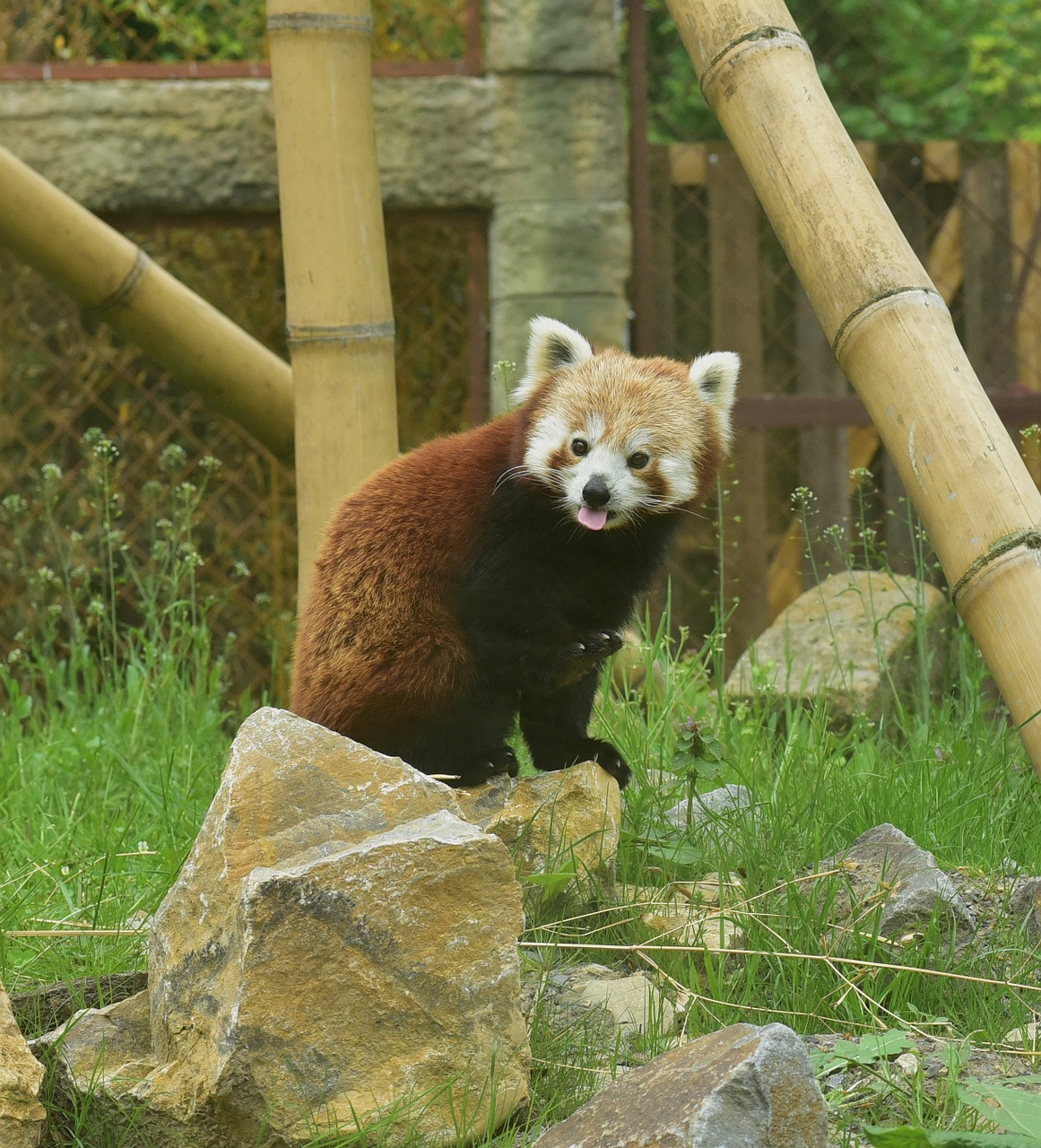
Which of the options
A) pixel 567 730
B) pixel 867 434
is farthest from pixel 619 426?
pixel 867 434

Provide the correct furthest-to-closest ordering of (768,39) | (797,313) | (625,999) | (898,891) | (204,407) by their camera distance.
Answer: (797,313)
(204,407)
(768,39)
(898,891)
(625,999)

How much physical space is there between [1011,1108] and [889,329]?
147cm

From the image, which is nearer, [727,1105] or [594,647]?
[727,1105]

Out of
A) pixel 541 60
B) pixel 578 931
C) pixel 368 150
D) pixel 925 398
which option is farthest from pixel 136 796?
pixel 541 60

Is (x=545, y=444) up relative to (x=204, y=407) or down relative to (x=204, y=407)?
down

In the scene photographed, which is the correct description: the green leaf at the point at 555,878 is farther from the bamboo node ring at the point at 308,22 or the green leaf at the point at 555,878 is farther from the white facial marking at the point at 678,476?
the bamboo node ring at the point at 308,22

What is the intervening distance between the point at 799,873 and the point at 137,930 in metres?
1.27

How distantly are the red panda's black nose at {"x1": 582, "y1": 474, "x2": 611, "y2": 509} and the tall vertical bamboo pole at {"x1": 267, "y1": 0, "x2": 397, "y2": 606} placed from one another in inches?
34.0

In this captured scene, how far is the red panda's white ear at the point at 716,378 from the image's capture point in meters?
2.82

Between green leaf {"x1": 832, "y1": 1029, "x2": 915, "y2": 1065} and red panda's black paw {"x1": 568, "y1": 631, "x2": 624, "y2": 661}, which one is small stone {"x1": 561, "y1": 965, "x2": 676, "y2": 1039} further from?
red panda's black paw {"x1": 568, "y1": 631, "x2": 624, "y2": 661}

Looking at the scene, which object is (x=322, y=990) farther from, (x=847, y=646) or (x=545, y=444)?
(x=847, y=646)

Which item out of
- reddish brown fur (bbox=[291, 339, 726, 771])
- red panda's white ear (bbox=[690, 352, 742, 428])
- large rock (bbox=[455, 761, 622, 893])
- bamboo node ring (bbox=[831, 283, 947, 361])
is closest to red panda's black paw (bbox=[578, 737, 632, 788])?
large rock (bbox=[455, 761, 622, 893])

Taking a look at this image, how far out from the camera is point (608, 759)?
2.90 m

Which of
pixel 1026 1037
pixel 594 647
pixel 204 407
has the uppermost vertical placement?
pixel 204 407
